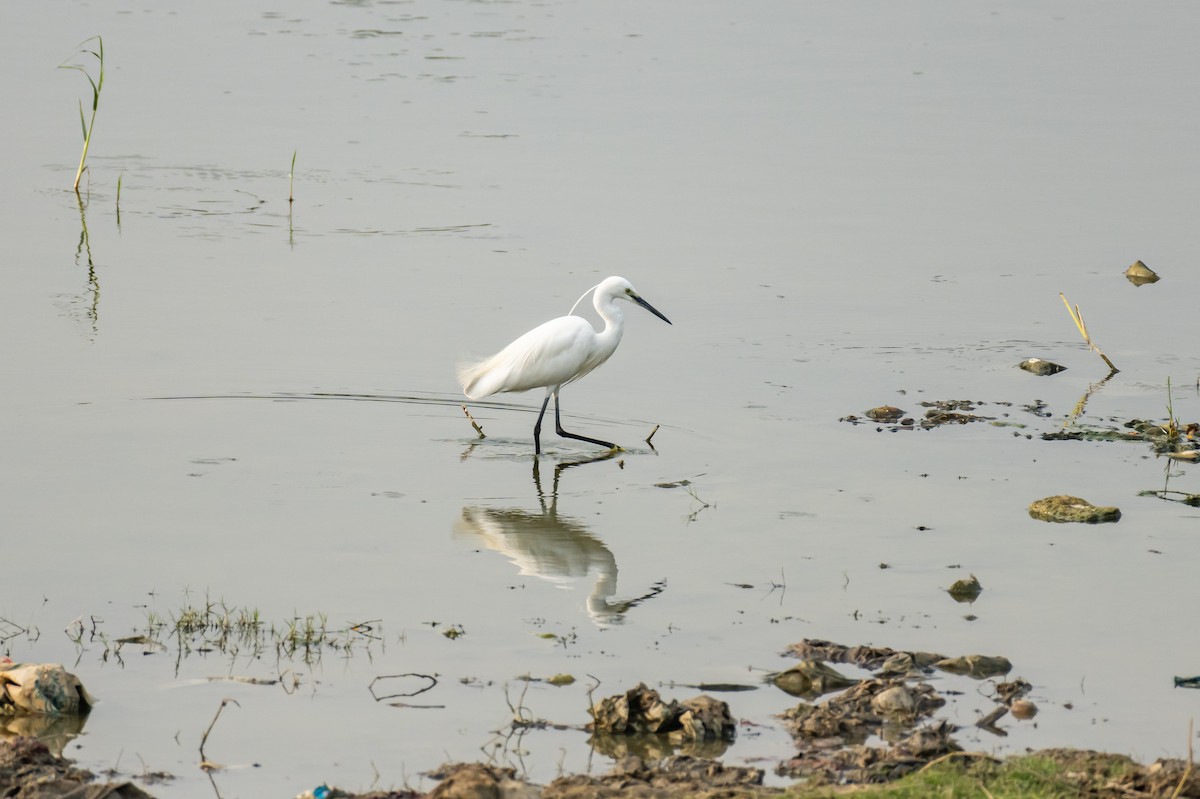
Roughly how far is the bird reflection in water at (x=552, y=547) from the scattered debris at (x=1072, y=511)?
2243mm

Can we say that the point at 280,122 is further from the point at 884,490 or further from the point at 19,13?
the point at 884,490

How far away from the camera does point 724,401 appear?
10844mm

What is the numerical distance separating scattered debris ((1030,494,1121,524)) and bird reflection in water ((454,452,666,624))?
7.36ft

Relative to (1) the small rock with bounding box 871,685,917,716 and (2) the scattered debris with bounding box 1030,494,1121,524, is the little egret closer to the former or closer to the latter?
(2) the scattered debris with bounding box 1030,494,1121,524

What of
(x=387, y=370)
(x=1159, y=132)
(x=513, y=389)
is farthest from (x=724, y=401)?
(x=1159, y=132)

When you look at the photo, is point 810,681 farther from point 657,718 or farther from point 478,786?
point 478,786

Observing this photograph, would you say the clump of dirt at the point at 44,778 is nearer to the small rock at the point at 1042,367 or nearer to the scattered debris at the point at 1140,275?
the small rock at the point at 1042,367

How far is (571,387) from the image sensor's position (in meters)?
11.8

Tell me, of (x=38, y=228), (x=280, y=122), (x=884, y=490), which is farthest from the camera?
(x=280, y=122)

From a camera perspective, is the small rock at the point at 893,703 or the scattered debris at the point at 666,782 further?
the small rock at the point at 893,703

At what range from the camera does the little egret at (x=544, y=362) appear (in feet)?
33.3

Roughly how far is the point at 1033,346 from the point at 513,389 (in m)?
4.30

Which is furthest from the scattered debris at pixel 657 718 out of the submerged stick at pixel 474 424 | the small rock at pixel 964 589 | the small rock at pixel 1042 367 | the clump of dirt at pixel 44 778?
the small rock at pixel 1042 367

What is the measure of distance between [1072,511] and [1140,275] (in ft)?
20.1
